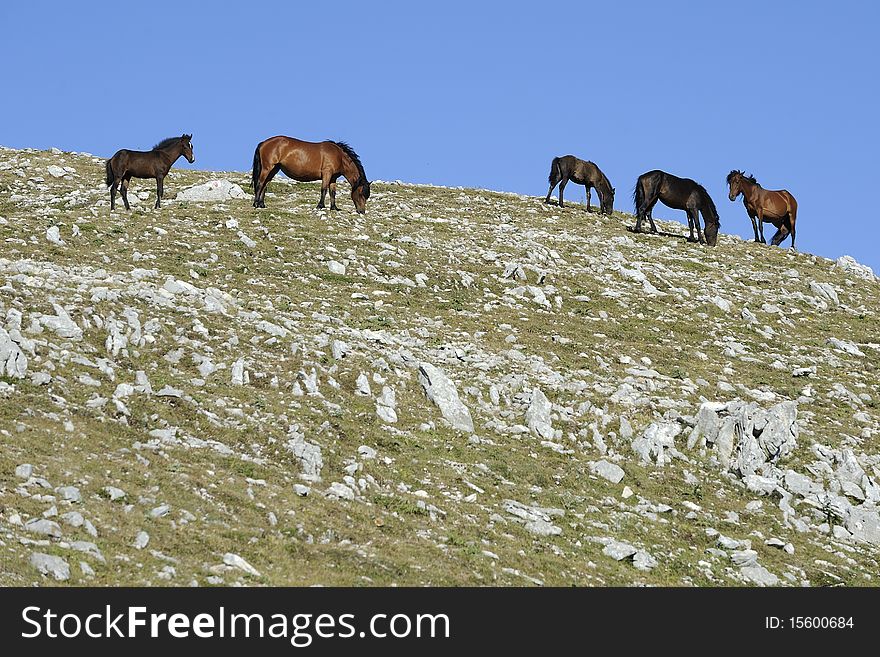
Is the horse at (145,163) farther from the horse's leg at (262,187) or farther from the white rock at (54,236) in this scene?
the white rock at (54,236)

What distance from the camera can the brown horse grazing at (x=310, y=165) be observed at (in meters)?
31.5

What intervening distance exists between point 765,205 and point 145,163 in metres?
22.2

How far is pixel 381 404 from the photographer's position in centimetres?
1762

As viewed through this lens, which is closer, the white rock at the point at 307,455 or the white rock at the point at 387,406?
the white rock at the point at 307,455

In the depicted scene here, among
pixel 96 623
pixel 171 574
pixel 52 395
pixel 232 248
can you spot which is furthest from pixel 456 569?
pixel 232 248

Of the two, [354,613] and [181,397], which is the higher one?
[181,397]

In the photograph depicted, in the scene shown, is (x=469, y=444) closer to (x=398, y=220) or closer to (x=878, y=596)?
(x=878, y=596)

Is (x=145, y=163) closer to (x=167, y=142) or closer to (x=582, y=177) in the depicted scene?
(x=167, y=142)

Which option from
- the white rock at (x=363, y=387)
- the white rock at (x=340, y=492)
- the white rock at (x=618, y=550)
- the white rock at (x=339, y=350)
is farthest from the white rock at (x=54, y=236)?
the white rock at (x=618, y=550)

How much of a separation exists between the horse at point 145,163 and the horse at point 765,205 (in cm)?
1967

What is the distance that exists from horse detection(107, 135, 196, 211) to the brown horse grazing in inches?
92.2

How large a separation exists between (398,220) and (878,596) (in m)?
21.5

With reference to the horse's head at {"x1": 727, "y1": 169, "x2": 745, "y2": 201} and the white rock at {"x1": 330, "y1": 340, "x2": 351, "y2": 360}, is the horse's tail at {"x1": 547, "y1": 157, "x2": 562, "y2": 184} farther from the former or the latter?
the white rock at {"x1": 330, "y1": 340, "x2": 351, "y2": 360}

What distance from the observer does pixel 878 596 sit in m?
13.6
